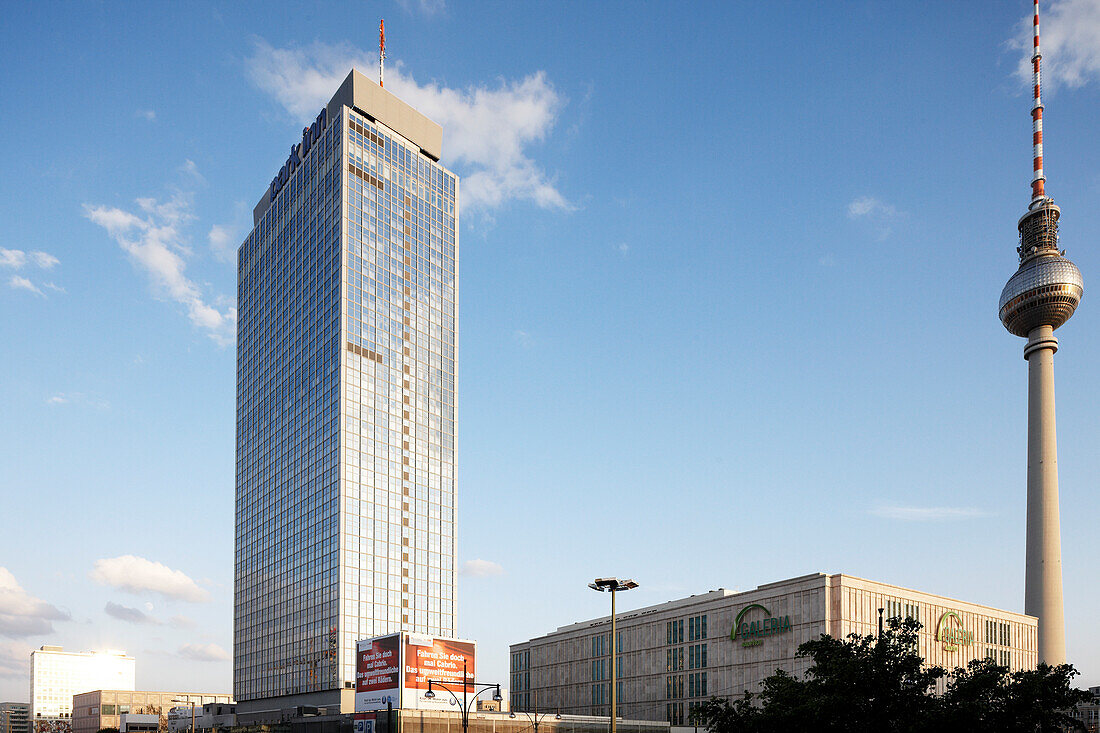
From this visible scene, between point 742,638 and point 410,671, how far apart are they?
1520 inches

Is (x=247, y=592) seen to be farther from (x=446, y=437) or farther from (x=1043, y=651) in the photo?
(x=1043, y=651)

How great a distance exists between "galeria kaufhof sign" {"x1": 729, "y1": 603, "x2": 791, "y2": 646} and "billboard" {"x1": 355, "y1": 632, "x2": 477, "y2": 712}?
3086 cm

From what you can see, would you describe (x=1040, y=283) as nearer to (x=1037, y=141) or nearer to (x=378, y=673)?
(x=1037, y=141)

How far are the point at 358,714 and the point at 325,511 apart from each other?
55327 mm

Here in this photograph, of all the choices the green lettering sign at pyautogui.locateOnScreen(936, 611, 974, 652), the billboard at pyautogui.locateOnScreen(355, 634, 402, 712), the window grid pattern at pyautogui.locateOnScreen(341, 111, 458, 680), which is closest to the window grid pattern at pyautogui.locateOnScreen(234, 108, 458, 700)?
the window grid pattern at pyautogui.locateOnScreen(341, 111, 458, 680)

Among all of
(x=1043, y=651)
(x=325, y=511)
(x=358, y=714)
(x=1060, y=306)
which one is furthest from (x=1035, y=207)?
(x=358, y=714)

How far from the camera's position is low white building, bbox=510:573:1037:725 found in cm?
9988

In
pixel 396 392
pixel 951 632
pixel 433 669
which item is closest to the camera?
pixel 433 669

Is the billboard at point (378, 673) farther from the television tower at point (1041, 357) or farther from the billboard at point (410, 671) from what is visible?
the television tower at point (1041, 357)

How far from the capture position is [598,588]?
60969 millimetres

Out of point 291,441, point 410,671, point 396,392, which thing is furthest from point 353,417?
point 410,671

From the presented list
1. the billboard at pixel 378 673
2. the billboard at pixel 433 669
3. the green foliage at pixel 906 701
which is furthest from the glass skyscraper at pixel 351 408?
the green foliage at pixel 906 701

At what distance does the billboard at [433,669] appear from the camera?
90312 mm

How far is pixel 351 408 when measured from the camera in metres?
145
